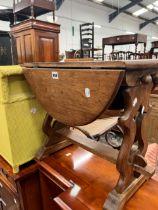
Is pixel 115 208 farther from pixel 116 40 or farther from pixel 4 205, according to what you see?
pixel 116 40

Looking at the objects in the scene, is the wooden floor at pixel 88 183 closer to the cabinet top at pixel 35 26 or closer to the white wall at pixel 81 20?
the cabinet top at pixel 35 26

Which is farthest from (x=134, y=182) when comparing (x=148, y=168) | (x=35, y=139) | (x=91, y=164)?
(x=35, y=139)

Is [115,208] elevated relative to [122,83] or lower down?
lower down

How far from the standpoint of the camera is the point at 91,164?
1064 millimetres

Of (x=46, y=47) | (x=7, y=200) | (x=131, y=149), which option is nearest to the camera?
(x=131, y=149)

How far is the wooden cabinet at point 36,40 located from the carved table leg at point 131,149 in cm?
150

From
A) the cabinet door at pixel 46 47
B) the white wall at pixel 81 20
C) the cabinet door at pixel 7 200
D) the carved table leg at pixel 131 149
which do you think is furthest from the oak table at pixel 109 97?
the white wall at pixel 81 20

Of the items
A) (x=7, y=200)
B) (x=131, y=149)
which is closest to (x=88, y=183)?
(x=131, y=149)

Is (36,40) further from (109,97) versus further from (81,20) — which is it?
(81,20)

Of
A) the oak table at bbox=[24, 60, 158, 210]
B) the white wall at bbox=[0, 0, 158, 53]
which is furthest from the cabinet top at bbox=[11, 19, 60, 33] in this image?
the white wall at bbox=[0, 0, 158, 53]

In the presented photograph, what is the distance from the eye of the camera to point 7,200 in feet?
4.28

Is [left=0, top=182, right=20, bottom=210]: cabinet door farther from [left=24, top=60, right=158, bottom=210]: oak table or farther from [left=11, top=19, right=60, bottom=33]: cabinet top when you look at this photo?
[left=11, top=19, right=60, bottom=33]: cabinet top

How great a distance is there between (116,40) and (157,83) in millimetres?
3823

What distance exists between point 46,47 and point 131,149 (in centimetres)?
166
